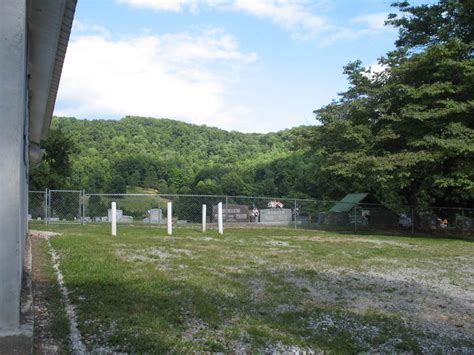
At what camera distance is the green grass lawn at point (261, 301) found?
214 inches

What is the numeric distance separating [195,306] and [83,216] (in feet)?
58.6

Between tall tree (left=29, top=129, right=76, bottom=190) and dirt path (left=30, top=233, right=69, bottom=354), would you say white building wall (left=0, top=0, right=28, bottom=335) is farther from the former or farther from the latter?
tall tree (left=29, top=129, right=76, bottom=190)

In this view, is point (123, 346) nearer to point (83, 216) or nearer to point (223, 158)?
point (83, 216)

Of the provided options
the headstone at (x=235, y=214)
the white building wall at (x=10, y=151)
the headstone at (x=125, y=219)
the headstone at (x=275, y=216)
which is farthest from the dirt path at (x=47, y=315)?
the headstone at (x=275, y=216)

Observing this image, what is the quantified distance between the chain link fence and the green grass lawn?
41.7 ft

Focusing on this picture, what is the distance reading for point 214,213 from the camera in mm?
28703

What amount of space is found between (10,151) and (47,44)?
3.08 metres

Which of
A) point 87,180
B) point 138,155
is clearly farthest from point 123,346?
point 138,155

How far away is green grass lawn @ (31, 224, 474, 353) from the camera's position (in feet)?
17.8

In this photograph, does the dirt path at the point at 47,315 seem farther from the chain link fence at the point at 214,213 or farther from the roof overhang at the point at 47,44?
the chain link fence at the point at 214,213

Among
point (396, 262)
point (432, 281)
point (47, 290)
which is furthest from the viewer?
point (396, 262)

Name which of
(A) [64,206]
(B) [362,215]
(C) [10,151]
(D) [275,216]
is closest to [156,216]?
(A) [64,206]

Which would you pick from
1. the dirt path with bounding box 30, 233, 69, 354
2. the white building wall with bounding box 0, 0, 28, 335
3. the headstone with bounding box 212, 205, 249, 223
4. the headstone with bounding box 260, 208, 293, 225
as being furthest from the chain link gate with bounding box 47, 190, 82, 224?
the white building wall with bounding box 0, 0, 28, 335

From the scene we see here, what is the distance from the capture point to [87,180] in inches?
2256
